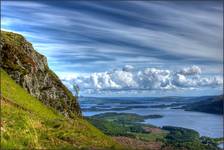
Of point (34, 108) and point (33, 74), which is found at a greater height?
point (33, 74)

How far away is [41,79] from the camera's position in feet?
263

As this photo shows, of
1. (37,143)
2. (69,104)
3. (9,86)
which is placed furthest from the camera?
(69,104)

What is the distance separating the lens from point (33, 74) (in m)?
76.9

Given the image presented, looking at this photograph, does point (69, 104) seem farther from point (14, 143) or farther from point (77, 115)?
point (14, 143)

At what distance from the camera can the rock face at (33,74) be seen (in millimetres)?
70713

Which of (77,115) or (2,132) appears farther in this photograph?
(77,115)

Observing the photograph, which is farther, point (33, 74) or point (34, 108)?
point (33, 74)

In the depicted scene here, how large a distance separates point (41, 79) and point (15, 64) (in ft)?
30.6

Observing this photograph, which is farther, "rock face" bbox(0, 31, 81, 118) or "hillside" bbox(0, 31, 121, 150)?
"rock face" bbox(0, 31, 81, 118)

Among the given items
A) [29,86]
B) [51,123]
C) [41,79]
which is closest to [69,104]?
[41,79]

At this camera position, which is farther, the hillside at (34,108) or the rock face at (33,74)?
the rock face at (33,74)

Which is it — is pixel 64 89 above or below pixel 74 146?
above

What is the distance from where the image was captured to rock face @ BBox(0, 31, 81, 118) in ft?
232

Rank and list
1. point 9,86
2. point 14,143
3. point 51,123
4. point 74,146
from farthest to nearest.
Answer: point 9,86 < point 51,123 < point 74,146 < point 14,143
